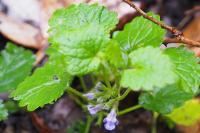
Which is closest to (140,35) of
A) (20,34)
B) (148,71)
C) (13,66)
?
(148,71)

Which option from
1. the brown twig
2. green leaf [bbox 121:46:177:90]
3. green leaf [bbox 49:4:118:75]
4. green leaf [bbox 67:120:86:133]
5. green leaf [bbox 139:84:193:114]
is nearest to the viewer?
green leaf [bbox 121:46:177:90]

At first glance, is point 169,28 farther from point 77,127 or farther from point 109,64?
point 77,127

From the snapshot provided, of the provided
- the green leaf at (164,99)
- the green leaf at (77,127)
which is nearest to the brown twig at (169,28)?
the green leaf at (164,99)

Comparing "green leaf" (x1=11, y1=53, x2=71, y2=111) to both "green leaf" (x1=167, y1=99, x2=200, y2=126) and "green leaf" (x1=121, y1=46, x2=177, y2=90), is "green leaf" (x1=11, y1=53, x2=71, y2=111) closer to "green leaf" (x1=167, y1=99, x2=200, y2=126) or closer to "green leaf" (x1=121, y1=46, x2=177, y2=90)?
"green leaf" (x1=121, y1=46, x2=177, y2=90)

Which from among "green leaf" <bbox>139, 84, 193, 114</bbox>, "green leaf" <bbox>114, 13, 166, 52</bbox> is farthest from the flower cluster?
"green leaf" <bbox>139, 84, 193, 114</bbox>

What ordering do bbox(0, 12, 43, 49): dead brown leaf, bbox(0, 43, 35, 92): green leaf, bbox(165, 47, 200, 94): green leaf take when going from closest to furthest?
bbox(165, 47, 200, 94): green leaf, bbox(0, 43, 35, 92): green leaf, bbox(0, 12, 43, 49): dead brown leaf

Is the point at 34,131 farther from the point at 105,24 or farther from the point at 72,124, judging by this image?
the point at 105,24

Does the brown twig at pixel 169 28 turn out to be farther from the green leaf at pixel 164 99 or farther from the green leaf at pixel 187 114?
the green leaf at pixel 187 114
